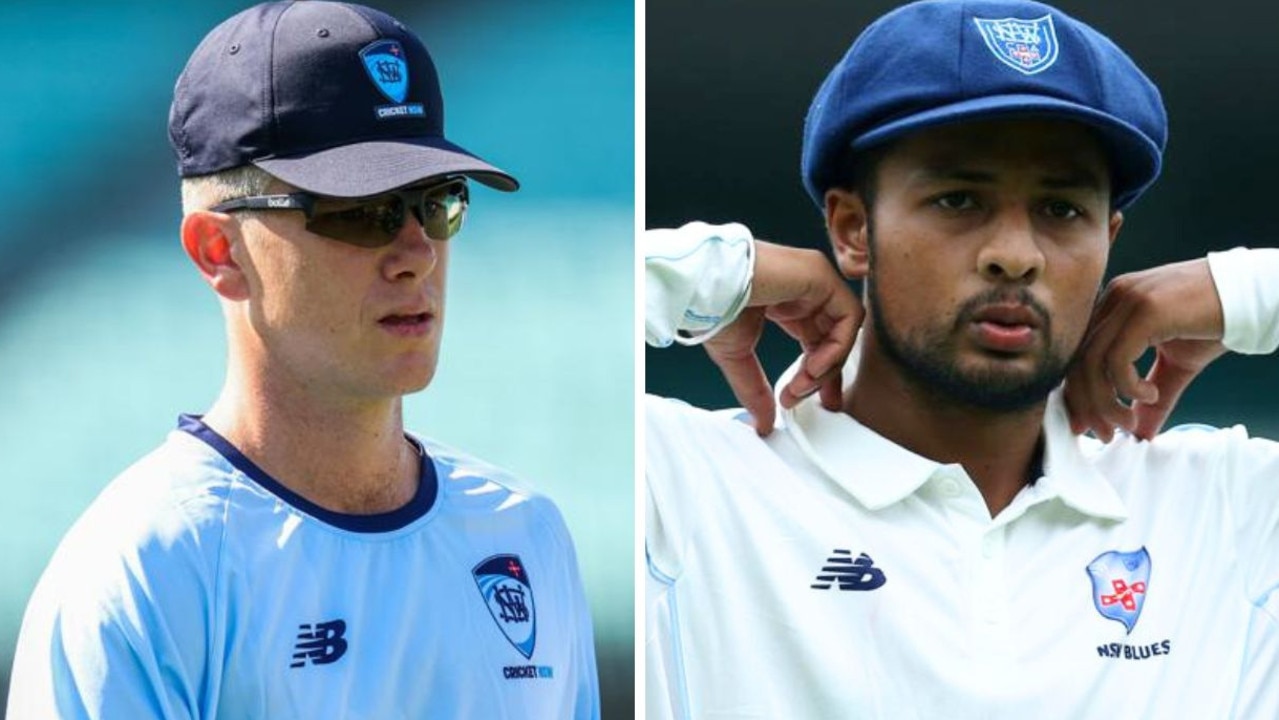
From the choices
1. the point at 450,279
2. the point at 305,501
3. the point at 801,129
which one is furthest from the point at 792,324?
the point at 450,279

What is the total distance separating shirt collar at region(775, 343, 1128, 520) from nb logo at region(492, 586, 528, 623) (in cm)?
43

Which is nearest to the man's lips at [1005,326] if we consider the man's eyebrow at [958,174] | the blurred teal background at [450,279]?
the man's eyebrow at [958,174]

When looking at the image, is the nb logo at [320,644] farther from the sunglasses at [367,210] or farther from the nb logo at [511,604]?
the sunglasses at [367,210]

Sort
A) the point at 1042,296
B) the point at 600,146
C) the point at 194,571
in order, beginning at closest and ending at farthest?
the point at 194,571
the point at 1042,296
the point at 600,146

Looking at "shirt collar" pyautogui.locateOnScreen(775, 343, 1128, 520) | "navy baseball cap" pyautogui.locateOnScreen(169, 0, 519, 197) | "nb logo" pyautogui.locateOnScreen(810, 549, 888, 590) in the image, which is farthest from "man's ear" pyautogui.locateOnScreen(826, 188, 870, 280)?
"navy baseball cap" pyautogui.locateOnScreen(169, 0, 519, 197)

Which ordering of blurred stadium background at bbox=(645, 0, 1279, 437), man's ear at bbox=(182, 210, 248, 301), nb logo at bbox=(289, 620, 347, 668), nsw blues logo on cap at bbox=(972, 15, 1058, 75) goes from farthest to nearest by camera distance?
blurred stadium background at bbox=(645, 0, 1279, 437)
nsw blues logo on cap at bbox=(972, 15, 1058, 75)
man's ear at bbox=(182, 210, 248, 301)
nb logo at bbox=(289, 620, 347, 668)

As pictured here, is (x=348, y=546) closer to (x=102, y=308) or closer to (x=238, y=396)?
(x=238, y=396)

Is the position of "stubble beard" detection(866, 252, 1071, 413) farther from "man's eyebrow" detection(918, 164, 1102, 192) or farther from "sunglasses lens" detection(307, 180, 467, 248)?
"sunglasses lens" detection(307, 180, 467, 248)

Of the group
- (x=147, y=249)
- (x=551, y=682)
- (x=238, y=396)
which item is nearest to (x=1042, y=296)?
(x=551, y=682)

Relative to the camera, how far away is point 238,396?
2.36 meters

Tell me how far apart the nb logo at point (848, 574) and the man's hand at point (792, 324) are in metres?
0.21

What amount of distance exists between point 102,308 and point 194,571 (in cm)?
112

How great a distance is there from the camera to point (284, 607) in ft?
7.36

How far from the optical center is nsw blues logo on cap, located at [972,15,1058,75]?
2.46 metres
